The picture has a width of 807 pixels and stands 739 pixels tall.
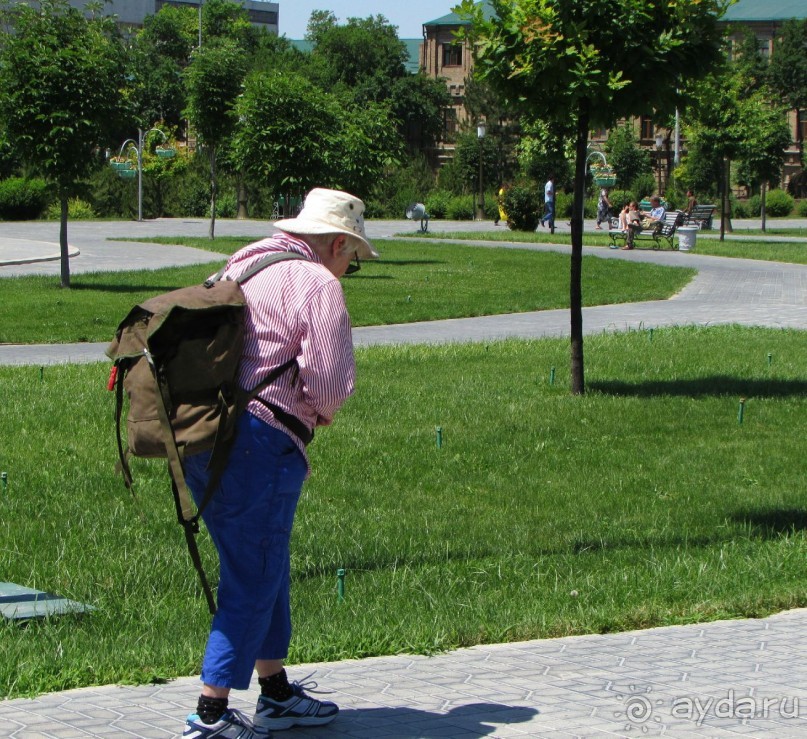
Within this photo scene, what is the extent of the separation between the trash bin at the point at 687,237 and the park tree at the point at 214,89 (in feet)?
39.0

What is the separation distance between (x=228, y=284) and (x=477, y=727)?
5.21 ft

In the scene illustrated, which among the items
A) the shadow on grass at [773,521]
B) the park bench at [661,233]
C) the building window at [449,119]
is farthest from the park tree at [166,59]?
the shadow on grass at [773,521]

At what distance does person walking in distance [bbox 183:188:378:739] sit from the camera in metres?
3.63

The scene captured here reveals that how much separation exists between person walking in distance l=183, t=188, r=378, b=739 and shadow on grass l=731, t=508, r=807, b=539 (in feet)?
12.5

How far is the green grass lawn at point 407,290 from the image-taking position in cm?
1664

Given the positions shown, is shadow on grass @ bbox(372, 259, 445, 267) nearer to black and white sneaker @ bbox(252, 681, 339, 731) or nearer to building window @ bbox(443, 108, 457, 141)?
black and white sneaker @ bbox(252, 681, 339, 731)

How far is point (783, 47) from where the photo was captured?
85938 mm

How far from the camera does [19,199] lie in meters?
46.7

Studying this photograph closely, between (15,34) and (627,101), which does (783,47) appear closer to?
(15,34)

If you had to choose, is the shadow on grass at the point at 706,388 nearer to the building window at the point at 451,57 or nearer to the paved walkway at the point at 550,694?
the paved walkway at the point at 550,694

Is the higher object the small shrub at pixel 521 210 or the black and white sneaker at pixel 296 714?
the small shrub at pixel 521 210

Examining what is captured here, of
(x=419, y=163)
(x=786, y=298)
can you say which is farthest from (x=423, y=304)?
(x=419, y=163)

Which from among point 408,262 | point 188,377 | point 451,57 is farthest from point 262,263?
point 451,57

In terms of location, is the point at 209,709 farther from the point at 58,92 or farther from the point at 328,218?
the point at 58,92
